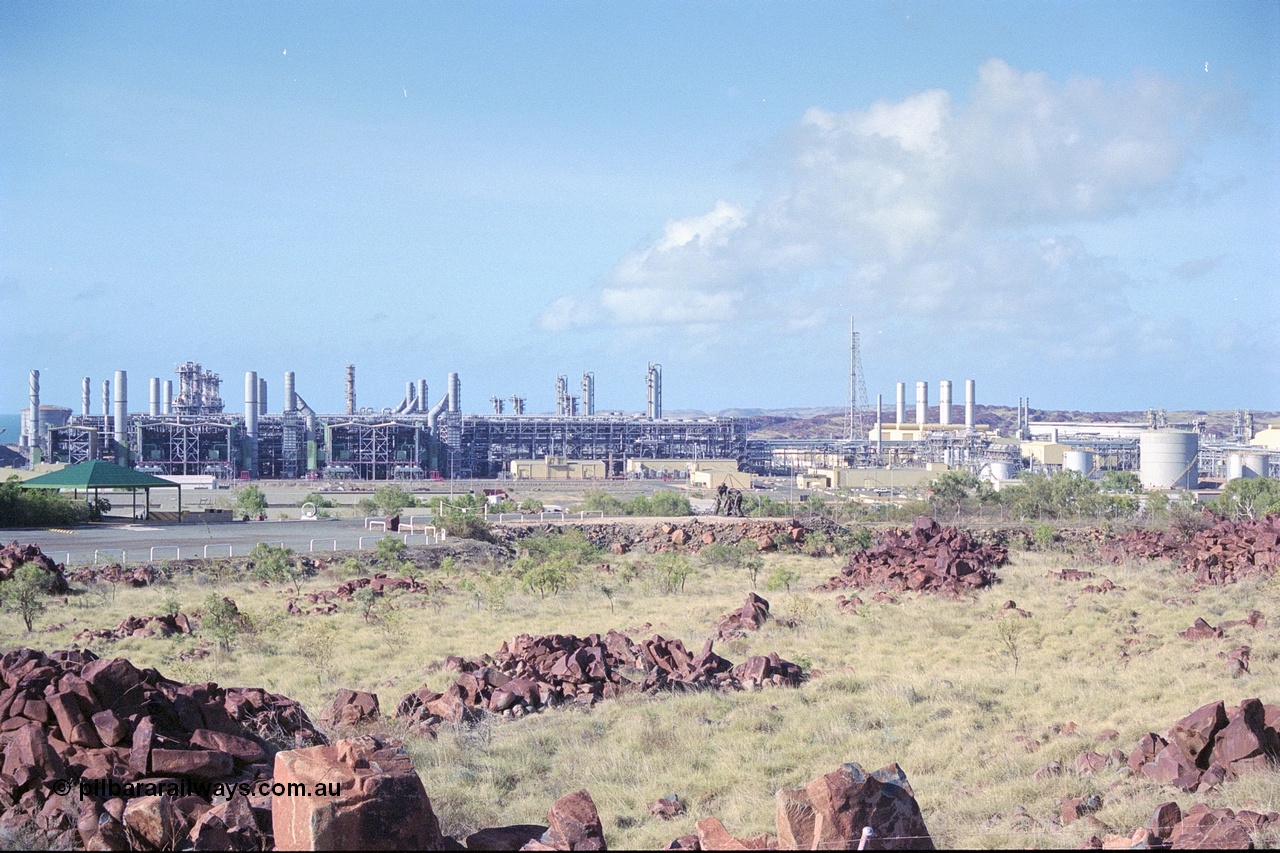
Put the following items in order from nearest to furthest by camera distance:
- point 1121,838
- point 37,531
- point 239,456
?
point 1121,838, point 37,531, point 239,456

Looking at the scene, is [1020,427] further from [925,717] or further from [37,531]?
[925,717]

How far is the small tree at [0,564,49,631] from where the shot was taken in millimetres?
19920

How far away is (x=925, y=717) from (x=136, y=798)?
8.69m

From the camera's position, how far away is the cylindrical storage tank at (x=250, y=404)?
264ft

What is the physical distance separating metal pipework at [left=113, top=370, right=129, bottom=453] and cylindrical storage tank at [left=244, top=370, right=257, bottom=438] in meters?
9.07

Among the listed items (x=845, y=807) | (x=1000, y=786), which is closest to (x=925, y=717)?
(x=1000, y=786)

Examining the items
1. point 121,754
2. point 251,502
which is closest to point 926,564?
point 121,754

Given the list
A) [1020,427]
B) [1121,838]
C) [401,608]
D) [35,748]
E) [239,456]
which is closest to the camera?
[1121,838]

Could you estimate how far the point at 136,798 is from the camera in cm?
731

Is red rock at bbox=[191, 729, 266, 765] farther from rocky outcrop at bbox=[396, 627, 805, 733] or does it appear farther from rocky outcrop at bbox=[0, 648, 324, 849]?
rocky outcrop at bbox=[396, 627, 805, 733]

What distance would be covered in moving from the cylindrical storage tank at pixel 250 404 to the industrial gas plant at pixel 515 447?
0.28 feet

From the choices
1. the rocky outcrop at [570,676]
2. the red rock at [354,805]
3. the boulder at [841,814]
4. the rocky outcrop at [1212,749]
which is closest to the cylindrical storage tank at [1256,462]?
the rocky outcrop at [570,676]

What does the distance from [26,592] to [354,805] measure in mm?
18032

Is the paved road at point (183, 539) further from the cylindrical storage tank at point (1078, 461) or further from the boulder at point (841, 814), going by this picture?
the cylindrical storage tank at point (1078, 461)
